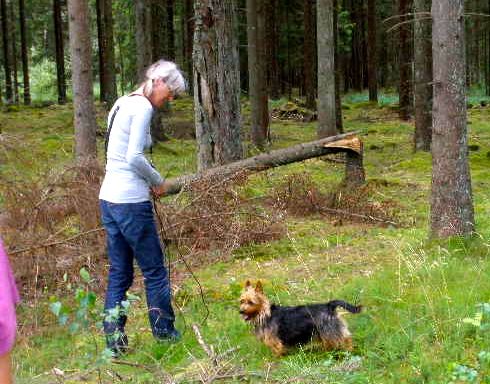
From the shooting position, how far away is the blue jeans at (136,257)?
551 cm

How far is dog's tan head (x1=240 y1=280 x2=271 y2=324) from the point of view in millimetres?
5285

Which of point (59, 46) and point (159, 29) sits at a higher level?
point (159, 29)

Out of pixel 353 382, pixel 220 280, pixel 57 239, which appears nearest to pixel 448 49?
pixel 220 280

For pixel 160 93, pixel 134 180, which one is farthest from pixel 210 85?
pixel 134 180

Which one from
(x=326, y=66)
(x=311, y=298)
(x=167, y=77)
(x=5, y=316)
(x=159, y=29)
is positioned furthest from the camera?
(x=159, y=29)

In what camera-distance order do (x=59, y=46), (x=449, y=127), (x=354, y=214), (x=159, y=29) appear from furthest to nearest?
(x=59, y=46) < (x=159, y=29) < (x=354, y=214) < (x=449, y=127)

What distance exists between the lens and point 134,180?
18.0 ft

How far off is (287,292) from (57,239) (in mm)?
2611

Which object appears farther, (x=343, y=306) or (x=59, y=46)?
(x=59, y=46)

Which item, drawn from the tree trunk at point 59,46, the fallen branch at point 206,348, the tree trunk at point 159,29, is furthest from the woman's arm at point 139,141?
the tree trunk at point 59,46

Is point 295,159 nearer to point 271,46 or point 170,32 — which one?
point 271,46

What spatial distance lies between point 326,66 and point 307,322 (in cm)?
1138

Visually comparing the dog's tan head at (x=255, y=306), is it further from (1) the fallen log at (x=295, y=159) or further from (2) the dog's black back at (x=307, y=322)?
(1) the fallen log at (x=295, y=159)

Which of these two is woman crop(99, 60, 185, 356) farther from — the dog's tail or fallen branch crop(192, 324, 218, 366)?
the dog's tail
